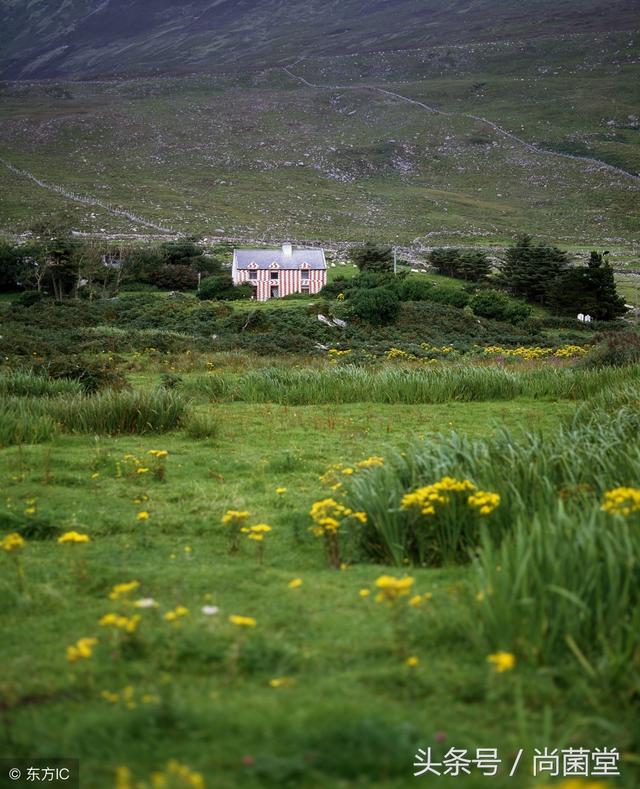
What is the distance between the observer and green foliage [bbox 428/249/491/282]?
6097cm

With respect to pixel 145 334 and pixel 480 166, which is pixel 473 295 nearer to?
pixel 145 334

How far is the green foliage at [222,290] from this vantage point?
52156mm

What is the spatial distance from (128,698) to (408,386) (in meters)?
13.6

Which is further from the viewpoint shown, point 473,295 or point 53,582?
point 473,295

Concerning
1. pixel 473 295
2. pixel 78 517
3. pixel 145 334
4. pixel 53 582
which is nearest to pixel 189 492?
pixel 78 517

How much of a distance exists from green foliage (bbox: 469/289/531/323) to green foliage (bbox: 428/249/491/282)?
40.9 ft

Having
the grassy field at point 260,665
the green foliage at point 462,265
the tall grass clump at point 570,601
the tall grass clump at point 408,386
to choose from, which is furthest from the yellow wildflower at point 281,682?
the green foliage at point 462,265

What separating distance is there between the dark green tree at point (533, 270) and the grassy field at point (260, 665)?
162 feet

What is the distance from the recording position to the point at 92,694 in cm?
413


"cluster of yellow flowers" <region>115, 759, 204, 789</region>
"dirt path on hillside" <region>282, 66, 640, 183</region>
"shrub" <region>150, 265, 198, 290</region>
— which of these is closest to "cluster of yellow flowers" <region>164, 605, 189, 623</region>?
"cluster of yellow flowers" <region>115, 759, 204, 789</region>

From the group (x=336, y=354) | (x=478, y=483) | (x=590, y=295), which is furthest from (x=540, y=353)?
(x=590, y=295)

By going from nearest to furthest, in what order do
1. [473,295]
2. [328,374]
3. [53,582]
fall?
1. [53,582]
2. [328,374]
3. [473,295]

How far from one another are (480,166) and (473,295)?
103140 millimetres

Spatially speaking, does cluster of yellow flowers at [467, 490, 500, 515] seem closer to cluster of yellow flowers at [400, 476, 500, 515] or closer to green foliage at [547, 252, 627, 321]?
cluster of yellow flowers at [400, 476, 500, 515]
